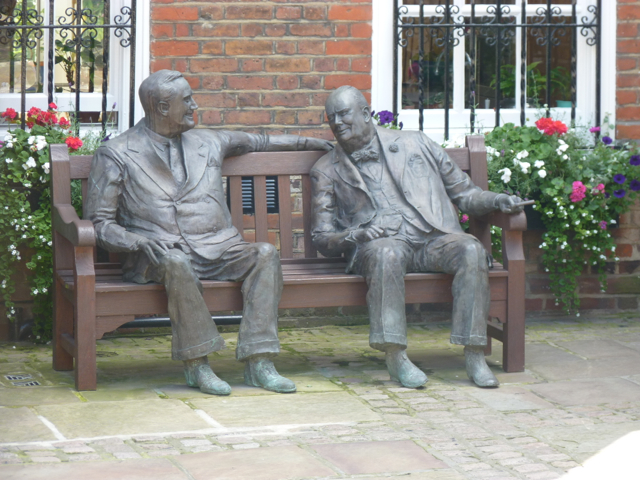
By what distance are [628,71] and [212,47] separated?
101 inches

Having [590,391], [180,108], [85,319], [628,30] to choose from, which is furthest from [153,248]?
[628,30]

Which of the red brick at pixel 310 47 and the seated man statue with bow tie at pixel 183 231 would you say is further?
the red brick at pixel 310 47

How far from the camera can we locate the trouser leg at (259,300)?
4961mm

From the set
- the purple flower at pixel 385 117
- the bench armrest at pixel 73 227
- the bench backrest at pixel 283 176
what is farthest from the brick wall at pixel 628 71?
the bench armrest at pixel 73 227

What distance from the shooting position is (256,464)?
3.85 m

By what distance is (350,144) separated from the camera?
542cm

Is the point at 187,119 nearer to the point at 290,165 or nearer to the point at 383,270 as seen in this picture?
the point at 290,165

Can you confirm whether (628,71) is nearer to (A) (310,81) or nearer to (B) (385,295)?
(A) (310,81)

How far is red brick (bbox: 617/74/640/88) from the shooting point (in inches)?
265

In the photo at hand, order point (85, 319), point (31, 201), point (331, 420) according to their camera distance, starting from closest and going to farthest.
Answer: point (331, 420)
point (85, 319)
point (31, 201)

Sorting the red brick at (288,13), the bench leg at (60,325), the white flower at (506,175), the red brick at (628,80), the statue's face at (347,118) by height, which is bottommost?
the bench leg at (60,325)

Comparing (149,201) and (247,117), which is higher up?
(247,117)

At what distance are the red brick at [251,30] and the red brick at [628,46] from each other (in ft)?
7.34

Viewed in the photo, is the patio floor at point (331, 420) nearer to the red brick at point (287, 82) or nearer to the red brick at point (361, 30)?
the red brick at point (287, 82)
